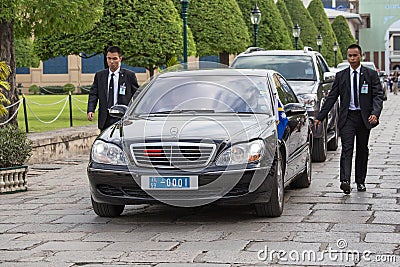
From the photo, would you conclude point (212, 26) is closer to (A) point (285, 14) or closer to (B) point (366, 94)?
(A) point (285, 14)

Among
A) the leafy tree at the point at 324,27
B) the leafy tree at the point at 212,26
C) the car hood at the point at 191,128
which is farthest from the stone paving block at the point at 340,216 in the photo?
the leafy tree at the point at 324,27

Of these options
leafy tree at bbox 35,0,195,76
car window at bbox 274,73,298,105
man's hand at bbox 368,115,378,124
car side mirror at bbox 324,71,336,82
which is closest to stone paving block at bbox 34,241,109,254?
car window at bbox 274,73,298,105

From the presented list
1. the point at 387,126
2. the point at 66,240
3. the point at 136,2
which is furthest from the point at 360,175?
the point at 136,2

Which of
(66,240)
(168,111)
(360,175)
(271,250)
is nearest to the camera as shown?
(271,250)

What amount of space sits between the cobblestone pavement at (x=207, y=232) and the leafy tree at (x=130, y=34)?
44.6 feet

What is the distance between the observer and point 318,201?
32.6 feet

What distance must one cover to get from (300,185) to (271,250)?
410cm

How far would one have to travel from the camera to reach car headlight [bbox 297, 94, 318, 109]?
14.0 metres

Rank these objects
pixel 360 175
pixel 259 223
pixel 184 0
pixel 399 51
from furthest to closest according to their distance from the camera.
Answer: pixel 399 51
pixel 184 0
pixel 360 175
pixel 259 223

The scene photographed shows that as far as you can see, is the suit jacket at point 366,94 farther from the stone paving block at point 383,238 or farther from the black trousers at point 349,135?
the stone paving block at point 383,238

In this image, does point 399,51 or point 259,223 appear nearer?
point 259,223

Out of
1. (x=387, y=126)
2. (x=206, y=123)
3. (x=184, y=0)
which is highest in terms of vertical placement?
(x=184, y=0)

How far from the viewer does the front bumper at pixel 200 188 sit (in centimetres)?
818

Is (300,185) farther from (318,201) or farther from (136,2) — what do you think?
(136,2)
